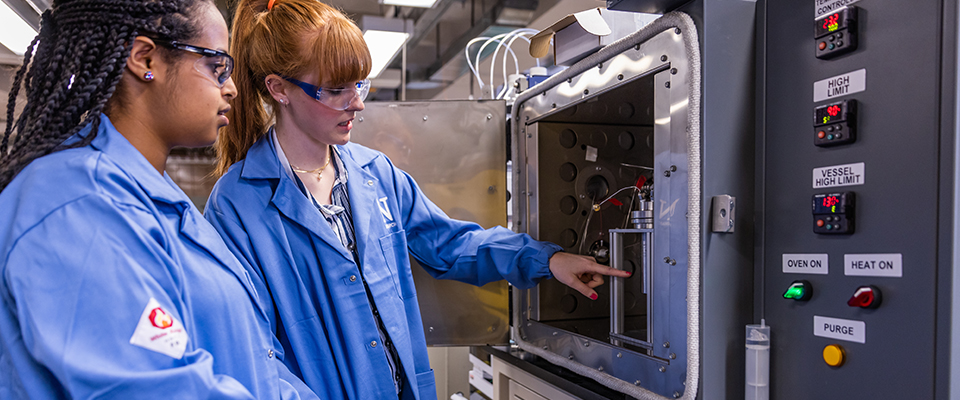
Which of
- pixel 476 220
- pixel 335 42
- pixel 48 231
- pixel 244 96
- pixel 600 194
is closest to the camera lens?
pixel 48 231

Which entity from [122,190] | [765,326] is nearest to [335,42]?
[122,190]

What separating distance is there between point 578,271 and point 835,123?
0.71 meters

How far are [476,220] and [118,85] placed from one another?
1.25 meters

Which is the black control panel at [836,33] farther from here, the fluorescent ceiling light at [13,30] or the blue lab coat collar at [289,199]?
the fluorescent ceiling light at [13,30]

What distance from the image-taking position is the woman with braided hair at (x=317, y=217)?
53.1 inches

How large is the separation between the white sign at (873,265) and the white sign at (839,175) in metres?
0.12

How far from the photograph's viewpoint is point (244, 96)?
147 cm

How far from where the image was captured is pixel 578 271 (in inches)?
60.9

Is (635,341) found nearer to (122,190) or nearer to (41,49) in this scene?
(122,190)

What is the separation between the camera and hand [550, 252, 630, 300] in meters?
1.53

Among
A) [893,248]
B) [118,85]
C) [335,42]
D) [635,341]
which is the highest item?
[335,42]

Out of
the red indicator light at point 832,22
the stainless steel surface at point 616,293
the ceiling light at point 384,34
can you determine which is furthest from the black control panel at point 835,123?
the ceiling light at point 384,34

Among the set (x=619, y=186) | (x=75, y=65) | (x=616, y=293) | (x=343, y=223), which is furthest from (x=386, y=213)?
(x=75, y=65)

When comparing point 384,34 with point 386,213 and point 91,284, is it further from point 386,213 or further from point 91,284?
point 91,284
